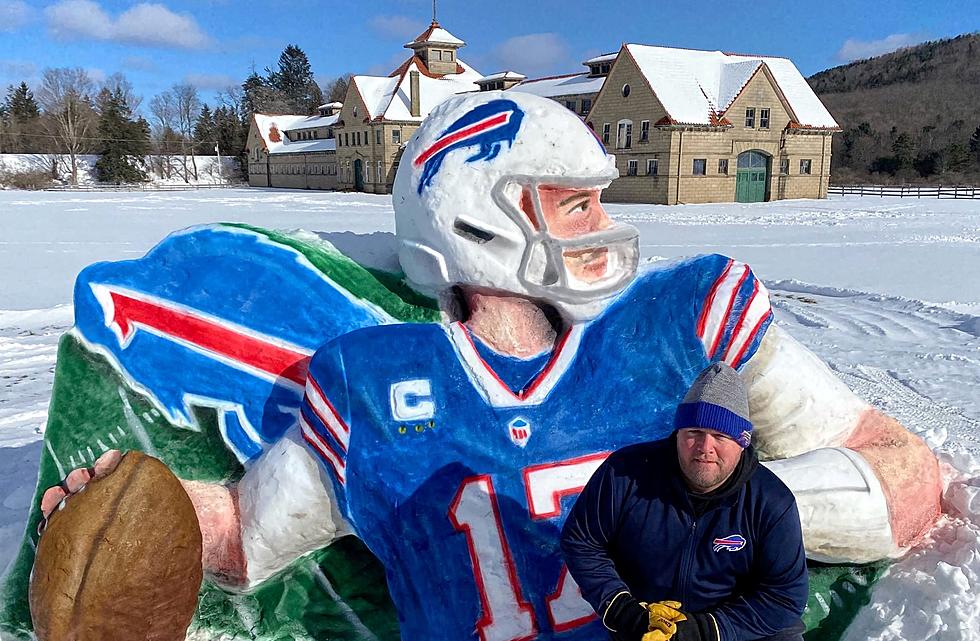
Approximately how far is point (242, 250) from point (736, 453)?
1468 mm

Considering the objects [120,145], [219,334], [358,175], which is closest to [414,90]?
[358,175]

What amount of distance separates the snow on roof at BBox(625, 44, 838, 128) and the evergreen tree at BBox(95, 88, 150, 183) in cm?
2842

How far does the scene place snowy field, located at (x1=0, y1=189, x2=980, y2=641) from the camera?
195cm

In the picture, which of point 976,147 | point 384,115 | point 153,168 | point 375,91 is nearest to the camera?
point 384,115

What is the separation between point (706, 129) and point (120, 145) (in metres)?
31.2

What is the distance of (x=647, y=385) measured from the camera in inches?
79.3

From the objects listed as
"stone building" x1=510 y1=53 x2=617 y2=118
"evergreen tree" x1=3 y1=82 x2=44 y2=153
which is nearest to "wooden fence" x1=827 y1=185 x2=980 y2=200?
"stone building" x1=510 y1=53 x2=617 y2=118

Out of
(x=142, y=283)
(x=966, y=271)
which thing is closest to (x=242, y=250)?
(x=142, y=283)

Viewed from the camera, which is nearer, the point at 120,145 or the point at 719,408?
the point at 719,408

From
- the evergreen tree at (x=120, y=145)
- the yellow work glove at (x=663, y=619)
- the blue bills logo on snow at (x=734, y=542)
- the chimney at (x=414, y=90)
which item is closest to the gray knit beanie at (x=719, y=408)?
the blue bills logo on snow at (x=734, y=542)

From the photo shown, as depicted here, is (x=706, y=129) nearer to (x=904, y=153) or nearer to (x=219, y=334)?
(x=904, y=153)

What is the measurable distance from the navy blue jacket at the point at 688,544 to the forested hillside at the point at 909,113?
40.3 meters

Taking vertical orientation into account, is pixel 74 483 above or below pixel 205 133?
below

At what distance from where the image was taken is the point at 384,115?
29.5 m
